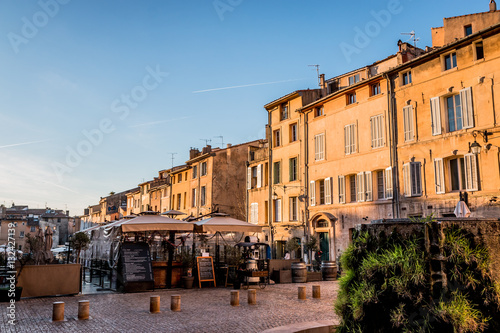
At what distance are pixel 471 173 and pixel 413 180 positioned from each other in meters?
2.91

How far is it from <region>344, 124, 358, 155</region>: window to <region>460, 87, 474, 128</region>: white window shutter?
6498 millimetres

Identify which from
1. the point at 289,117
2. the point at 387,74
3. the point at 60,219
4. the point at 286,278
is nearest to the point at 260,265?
the point at 286,278

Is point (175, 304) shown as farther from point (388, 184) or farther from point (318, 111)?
point (318, 111)

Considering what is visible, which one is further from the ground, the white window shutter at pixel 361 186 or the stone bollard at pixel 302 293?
the white window shutter at pixel 361 186

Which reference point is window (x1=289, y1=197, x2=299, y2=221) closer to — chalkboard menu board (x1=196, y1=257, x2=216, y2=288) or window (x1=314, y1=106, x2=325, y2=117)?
window (x1=314, y1=106, x2=325, y2=117)

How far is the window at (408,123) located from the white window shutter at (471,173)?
3270 mm

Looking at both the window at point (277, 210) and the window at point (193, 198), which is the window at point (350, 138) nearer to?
the window at point (277, 210)

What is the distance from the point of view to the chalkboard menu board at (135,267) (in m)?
14.3

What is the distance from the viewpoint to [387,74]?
73.6 ft

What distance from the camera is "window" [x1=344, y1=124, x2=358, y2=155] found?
80.3 ft

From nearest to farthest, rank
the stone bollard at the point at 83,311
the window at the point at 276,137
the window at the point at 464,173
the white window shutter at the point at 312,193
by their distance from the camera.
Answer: the stone bollard at the point at 83,311 < the window at the point at 464,173 < the white window shutter at the point at 312,193 < the window at the point at 276,137

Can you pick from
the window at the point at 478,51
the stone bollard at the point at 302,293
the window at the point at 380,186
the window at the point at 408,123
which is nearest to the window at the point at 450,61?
the window at the point at 478,51

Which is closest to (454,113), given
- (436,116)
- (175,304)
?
(436,116)

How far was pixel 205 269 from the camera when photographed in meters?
16.1
